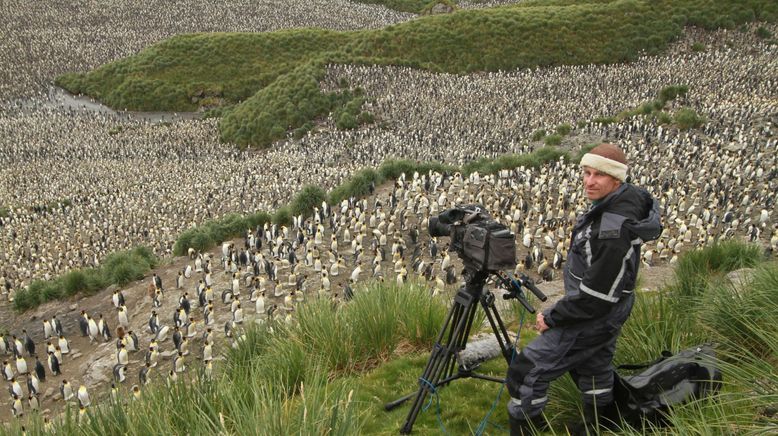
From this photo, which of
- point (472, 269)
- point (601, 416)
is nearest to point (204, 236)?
point (472, 269)

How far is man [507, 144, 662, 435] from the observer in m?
3.63

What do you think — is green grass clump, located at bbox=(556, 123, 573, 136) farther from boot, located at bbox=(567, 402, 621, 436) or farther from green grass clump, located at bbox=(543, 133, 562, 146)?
boot, located at bbox=(567, 402, 621, 436)

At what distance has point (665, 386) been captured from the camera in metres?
4.03

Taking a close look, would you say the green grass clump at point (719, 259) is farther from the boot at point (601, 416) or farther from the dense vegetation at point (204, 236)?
the dense vegetation at point (204, 236)

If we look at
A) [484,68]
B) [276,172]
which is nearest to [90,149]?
[276,172]

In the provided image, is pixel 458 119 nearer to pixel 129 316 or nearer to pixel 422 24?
pixel 422 24

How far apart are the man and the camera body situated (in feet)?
1.65

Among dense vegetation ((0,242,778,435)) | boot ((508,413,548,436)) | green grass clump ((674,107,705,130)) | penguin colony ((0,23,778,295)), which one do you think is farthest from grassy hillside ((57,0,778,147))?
boot ((508,413,548,436))

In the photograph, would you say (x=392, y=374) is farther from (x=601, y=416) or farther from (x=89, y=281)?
(x=89, y=281)

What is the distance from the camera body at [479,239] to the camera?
13.6ft

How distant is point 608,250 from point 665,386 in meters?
1.32

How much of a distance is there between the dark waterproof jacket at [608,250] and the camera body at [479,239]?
0.52 metres

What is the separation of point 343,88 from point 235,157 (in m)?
9.52

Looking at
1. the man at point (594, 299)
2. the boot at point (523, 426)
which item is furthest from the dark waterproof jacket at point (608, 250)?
the boot at point (523, 426)
